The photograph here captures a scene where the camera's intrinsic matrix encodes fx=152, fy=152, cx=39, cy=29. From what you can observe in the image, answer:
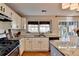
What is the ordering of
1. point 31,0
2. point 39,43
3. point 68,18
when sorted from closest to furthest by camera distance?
point 31,0 < point 39,43 < point 68,18

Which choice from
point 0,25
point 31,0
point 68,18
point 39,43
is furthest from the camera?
point 68,18

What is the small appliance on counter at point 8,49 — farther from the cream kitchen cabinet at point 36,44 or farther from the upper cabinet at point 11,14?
the cream kitchen cabinet at point 36,44

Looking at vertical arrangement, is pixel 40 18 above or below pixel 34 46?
above

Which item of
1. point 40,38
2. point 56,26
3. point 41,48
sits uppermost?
point 56,26

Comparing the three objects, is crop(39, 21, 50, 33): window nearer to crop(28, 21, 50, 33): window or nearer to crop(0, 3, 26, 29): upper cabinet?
crop(28, 21, 50, 33): window

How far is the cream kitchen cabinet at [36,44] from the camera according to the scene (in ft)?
23.7

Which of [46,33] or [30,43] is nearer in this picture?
[30,43]

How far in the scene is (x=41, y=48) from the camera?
725cm

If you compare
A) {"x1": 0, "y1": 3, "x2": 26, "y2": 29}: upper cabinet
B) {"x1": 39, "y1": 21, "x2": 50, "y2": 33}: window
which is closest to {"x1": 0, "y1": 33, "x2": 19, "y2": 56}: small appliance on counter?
{"x1": 0, "y1": 3, "x2": 26, "y2": 29}: upper cabinet

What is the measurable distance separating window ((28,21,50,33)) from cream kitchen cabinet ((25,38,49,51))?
3.19 feet

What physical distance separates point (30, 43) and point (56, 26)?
1.66 m

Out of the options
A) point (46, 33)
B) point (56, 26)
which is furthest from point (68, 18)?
point (46, 33)

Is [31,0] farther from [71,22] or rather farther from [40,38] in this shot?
[71,22]

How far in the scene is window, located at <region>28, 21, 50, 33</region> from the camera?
8047mm
